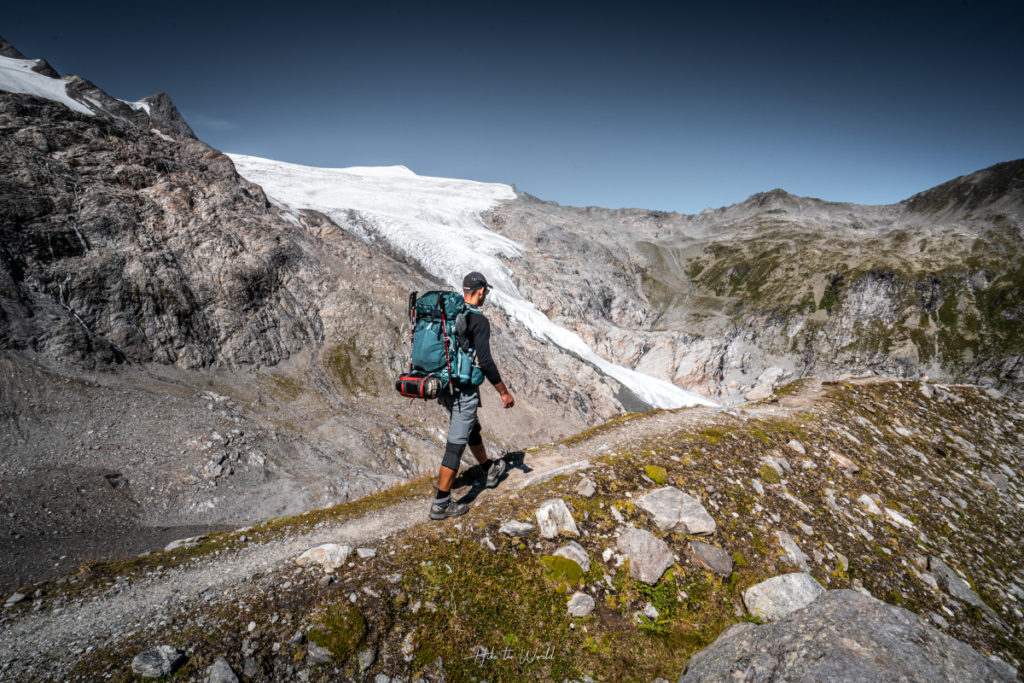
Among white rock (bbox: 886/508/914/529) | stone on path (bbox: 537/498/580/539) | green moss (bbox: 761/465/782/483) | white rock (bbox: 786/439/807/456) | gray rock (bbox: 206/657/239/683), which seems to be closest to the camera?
gray rock (bbox: 206/657/239/683)

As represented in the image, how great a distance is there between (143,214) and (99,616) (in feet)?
145

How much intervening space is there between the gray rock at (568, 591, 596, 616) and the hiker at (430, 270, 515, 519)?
2537 millimetres

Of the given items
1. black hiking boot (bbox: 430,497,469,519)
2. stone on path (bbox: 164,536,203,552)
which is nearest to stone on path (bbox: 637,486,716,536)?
black hiking boot (bbox: 430,497,469,519)

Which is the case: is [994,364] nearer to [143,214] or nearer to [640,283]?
[640,283]

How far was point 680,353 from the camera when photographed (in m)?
96.1

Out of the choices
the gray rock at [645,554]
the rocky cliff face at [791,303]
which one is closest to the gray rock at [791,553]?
the gray rock at [645,554]

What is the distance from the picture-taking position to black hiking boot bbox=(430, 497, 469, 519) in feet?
23.4

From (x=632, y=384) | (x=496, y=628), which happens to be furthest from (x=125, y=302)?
(x=632, y=384)

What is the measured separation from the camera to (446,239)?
8069 cm

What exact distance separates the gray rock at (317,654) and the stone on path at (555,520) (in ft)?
9.99

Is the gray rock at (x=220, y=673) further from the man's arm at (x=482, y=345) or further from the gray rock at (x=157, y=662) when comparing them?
the man's arm at (x=482, y=345)

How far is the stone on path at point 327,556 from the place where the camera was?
557 centimetres

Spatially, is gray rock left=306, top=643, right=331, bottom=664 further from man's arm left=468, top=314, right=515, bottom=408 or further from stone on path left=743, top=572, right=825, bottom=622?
stone on path left=743, top=572, right=825, bottom=622

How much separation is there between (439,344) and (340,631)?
4.29 metres
